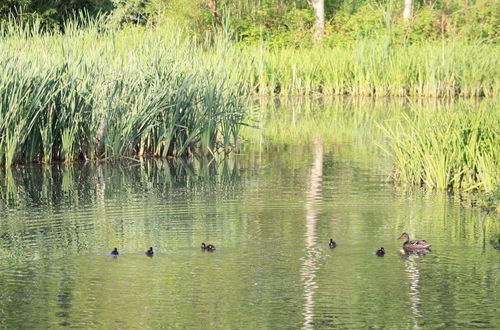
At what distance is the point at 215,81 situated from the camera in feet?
54.2

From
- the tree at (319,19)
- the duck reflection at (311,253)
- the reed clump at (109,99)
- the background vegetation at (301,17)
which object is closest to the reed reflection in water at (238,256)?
the duck reflection at (311,253)

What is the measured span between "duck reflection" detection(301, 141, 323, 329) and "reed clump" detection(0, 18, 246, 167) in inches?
103

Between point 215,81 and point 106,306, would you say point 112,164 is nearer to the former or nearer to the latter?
point 215,81

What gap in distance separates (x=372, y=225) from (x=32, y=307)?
13.3 feet

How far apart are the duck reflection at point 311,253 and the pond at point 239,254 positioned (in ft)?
0.07

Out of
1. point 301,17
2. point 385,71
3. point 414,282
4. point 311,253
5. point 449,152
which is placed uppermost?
point 301,17

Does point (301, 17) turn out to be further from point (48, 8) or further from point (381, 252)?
point (381, 252)

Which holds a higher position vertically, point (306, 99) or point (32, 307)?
point (306, 99)

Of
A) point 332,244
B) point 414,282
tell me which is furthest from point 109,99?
point 414,282

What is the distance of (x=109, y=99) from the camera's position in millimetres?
15836

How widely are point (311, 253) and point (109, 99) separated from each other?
7302mm

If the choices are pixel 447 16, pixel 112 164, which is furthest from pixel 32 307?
pixel 447 16

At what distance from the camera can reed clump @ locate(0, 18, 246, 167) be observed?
49.7ft

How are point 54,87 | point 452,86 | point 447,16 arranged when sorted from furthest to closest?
point 447,16
point 452,86
point 54,87
